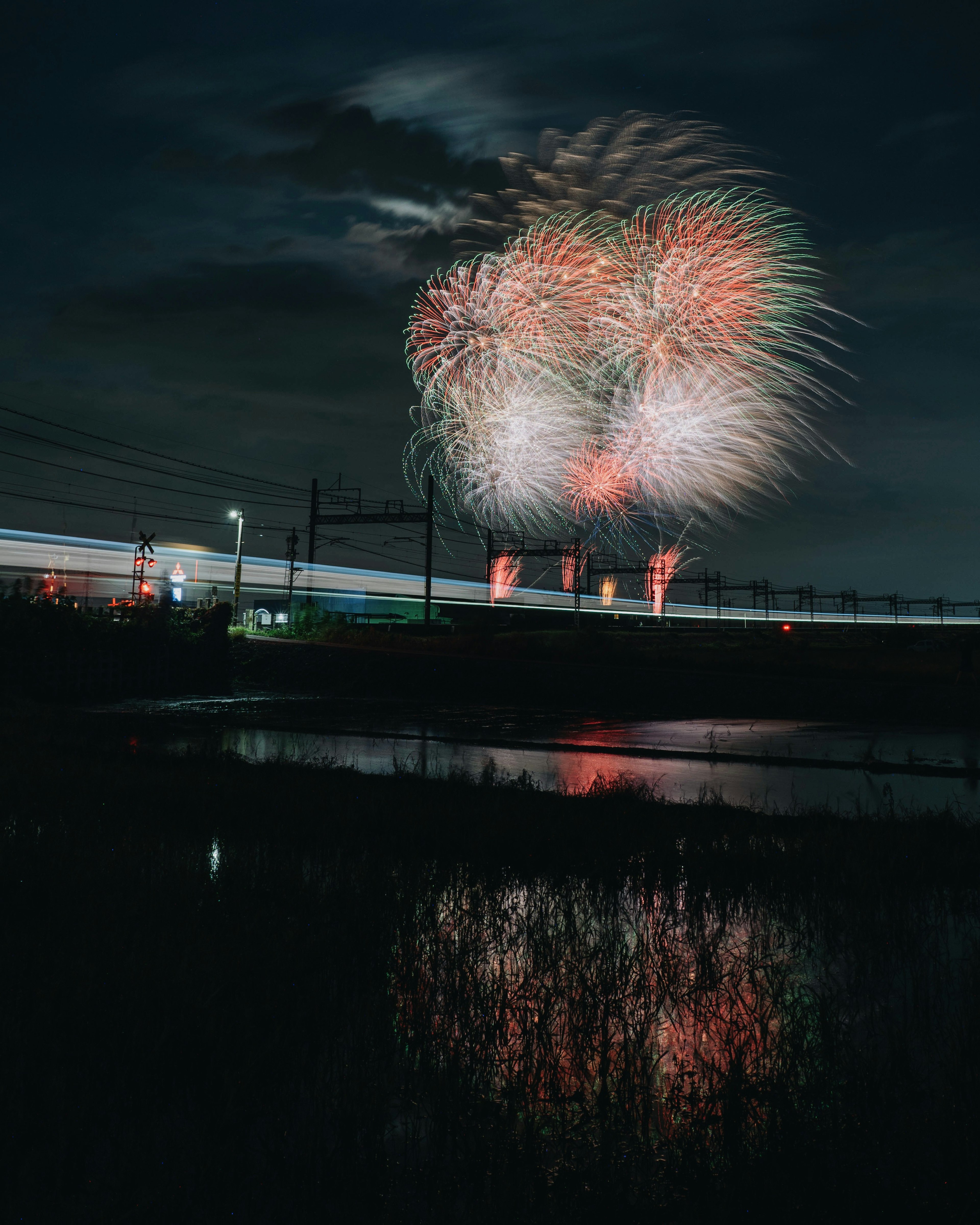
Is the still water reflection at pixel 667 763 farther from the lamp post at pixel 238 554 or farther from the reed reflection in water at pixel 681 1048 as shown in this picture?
the lamp post at pixel 238 554

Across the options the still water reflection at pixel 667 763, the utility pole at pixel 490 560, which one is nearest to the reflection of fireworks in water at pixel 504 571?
the utility pole at pixel 490 560

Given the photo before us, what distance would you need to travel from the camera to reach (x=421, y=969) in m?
4.66

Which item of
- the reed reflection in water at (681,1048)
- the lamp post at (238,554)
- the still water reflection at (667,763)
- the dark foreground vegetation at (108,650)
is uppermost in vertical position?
the lamp post at (238,554)

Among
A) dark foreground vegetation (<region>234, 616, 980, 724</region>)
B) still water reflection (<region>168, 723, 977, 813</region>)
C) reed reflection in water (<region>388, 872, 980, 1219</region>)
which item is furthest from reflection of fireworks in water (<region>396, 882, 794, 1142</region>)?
dark foreground vegetation (<region>234, 616, 980, 724</region>)

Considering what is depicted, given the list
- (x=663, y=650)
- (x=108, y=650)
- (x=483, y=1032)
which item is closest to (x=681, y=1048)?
(x=483, y=1032)

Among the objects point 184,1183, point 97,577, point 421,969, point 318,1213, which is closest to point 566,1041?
point 421,969

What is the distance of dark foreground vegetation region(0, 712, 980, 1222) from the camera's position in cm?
283

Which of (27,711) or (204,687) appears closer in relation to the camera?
(27,711)

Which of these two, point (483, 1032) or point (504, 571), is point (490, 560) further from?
point (483, 1032)

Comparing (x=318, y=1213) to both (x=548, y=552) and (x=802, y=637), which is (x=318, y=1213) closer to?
(x=548, y=552)

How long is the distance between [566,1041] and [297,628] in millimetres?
49866

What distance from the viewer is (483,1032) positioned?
4.00 metres

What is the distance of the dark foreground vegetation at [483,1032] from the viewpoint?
283cm

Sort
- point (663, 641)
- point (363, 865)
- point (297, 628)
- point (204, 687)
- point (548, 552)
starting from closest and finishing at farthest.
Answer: point (363, 865)
point (204, 687)
point (297, 628)
point (663, 641)
point (548, 552)
